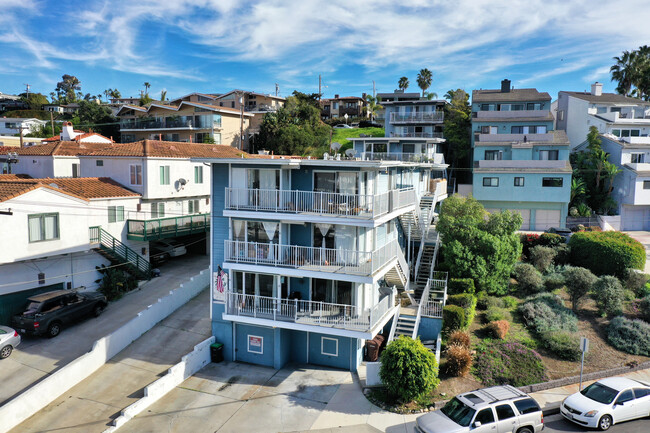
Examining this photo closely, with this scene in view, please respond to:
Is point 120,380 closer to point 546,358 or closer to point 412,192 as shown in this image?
point 412,192

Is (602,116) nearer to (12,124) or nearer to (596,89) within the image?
(596,89)

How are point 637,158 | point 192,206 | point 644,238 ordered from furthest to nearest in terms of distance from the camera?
point 637,158, point 644,238, point 192,206

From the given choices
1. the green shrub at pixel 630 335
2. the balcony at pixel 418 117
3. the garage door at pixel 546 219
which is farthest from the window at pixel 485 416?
the balcony at pixel 418 117

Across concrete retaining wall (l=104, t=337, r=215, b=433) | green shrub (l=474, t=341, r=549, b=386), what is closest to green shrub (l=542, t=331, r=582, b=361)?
green shrub (l=474, t=341, r=549, b=386)

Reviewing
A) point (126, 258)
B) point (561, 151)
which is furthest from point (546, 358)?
point (561, 151)

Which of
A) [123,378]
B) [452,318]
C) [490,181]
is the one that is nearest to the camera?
[123,378]

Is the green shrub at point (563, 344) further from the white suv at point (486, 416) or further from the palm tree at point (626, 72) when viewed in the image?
the palm tree at point (626, 72)

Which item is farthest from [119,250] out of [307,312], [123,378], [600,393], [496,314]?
[600,393]
